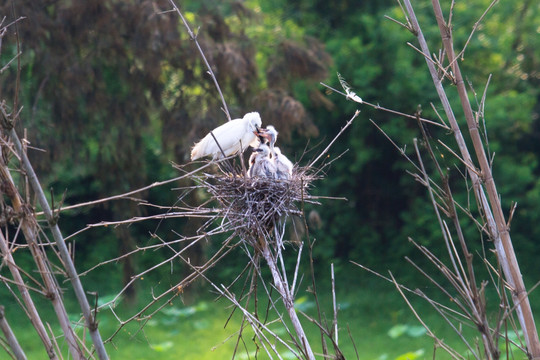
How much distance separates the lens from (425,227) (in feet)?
43.7

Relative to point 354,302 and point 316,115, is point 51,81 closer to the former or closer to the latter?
point 316,115

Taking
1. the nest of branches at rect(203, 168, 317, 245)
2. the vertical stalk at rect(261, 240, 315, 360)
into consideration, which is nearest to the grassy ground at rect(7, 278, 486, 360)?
the nest of branches at rect(203, 168, 317, 245)

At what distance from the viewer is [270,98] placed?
32.7 feet

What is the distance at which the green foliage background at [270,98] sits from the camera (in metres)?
9.87

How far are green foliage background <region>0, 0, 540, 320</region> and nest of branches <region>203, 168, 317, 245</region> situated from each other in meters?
4.42

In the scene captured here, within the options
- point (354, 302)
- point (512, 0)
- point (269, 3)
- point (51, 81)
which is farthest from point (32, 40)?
point (512, 0)

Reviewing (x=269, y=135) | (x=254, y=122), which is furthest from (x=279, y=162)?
(x=254, y=122)

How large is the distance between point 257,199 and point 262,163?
125cm

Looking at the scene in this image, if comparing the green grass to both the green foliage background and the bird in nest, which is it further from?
the bird in nest

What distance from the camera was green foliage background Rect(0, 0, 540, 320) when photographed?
987 cm

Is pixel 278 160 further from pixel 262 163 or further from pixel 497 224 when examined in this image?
pixel 497 224

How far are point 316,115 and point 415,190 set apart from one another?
7.15 feet

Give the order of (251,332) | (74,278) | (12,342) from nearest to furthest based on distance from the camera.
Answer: (74,278)
(12,342)
(251,332)

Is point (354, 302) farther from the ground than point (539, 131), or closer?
closer
